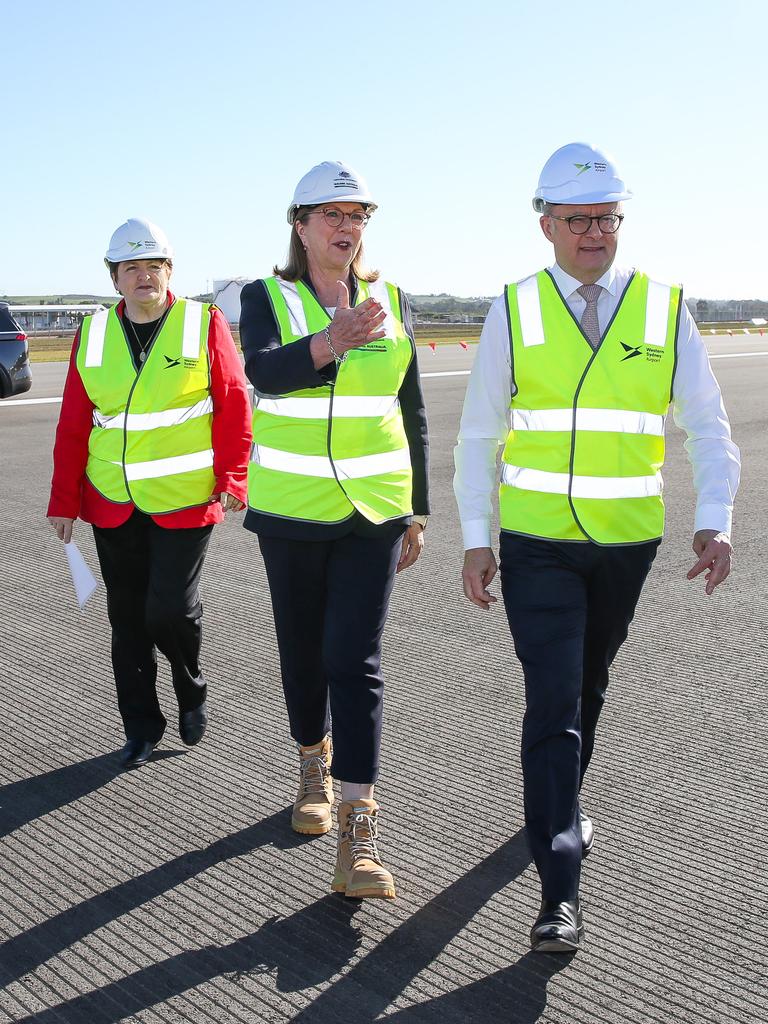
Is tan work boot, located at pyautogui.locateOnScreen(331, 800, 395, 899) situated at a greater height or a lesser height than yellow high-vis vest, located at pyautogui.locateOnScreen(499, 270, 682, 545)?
lesser

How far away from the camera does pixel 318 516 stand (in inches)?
138

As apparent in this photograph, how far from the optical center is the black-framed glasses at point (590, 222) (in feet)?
10.4

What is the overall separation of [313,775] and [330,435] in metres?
1.15

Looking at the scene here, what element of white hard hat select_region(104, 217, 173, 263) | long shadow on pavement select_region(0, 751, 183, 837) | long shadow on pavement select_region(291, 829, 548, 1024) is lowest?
long shadow on pavement select_region(0, 751, 183, 837)

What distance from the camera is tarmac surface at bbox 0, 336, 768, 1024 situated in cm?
284

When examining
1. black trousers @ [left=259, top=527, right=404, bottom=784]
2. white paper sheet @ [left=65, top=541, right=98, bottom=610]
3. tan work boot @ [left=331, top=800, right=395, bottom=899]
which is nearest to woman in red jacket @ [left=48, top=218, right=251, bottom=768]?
white paper sheet @ [left=65, top=541, right=98, bottom=610]

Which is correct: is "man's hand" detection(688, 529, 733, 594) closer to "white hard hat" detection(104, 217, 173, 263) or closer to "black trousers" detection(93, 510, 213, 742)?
"black trousers" detection(93, 510, 213, 742)

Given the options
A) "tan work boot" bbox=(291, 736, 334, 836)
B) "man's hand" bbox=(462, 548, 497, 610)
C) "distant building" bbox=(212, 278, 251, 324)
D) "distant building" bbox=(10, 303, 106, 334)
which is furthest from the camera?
"distant building" bbox=(10, 303, 106, 334)

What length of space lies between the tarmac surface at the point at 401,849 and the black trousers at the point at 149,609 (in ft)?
0.71

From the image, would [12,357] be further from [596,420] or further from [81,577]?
[596,420]

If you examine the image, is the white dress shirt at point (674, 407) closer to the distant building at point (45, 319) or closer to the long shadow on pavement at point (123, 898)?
the long shadow on pavement at point (123, 898)

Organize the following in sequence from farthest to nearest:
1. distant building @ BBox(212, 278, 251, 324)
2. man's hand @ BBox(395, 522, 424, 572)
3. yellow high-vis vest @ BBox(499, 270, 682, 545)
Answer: distant building @ BBox(212, 278, 251, 324), man's hand @ BBox(395, 522, 424, 572), yellow high-vis vest @ BBox(499, 270, 682, 545)

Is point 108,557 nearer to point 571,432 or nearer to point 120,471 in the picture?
point 120,471

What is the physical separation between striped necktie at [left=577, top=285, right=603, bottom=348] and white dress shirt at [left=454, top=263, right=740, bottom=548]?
1 cm
